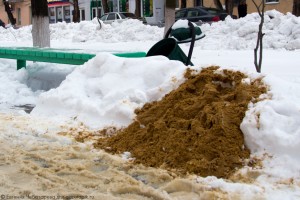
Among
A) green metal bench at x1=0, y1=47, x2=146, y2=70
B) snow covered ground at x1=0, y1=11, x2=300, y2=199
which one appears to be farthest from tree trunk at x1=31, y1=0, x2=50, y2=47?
snow covered ground at x1=0, y1=11, x2=300, y2=199

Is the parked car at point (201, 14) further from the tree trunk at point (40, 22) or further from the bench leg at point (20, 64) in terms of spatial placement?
the bench leg at point (20, 64)

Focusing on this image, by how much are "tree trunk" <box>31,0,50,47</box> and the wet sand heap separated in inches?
273

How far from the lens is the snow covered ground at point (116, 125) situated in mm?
3492

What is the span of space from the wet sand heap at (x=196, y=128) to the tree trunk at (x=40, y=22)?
22.7 ft

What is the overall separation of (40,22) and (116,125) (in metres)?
6.89

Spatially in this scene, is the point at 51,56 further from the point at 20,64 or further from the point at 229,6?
the point at 229,6

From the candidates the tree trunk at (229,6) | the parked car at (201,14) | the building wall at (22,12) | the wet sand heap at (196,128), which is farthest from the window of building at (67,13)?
the wet sand heap at (196,128)

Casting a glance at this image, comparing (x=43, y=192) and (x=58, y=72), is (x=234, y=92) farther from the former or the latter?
(x=58, y=72)

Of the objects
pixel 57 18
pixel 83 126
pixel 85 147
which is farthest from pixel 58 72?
pixel 57 18

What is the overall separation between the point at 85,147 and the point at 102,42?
11757 mm

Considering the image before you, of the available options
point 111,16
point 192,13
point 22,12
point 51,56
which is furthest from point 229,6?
point 22,12

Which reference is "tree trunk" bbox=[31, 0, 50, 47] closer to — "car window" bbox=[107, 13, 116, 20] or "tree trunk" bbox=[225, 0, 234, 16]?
"tree trunk" bbox=[225, 0, 234, 16]

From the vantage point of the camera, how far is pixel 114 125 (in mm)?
5035

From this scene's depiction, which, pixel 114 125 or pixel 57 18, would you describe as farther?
pixel 57 18
